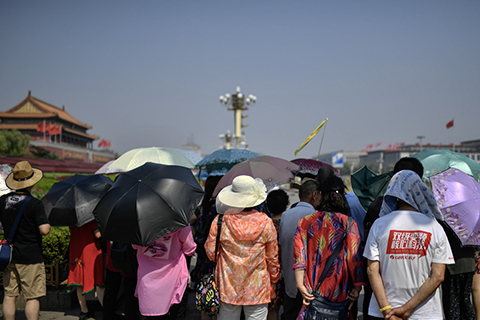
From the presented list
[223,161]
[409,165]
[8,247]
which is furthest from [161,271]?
[223,161]

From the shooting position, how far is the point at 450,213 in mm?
2449

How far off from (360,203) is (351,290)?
1.36 meters

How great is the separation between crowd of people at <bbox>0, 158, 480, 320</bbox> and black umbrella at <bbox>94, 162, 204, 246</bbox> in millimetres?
250

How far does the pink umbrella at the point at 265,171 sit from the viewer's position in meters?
4.06

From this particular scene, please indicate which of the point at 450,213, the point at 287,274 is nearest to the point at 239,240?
the point at 287,274

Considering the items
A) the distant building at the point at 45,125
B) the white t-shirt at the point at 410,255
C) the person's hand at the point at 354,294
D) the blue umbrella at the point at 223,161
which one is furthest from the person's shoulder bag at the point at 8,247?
the distant building at the point at 45,125

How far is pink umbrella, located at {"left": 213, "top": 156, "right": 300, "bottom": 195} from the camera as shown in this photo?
160 inches

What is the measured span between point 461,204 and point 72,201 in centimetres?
342

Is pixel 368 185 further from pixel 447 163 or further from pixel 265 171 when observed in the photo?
pixel 447 163

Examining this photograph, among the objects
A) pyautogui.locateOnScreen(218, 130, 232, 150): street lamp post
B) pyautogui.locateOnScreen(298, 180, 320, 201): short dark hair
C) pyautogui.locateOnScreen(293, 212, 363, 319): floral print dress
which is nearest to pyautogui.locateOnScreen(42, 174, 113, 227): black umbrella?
pyautogui.locateOnScreen(298, 180, 320, 201): short dark hair

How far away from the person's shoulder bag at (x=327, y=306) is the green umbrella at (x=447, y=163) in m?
2.46

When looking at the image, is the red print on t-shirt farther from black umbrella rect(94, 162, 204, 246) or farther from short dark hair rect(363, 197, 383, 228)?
black umbrella rect(94, 162, 204, 246)

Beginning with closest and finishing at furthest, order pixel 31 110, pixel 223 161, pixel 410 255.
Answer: pixel 410 255 < pixel 223 161 < pixel 31 110

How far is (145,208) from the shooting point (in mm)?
2641
